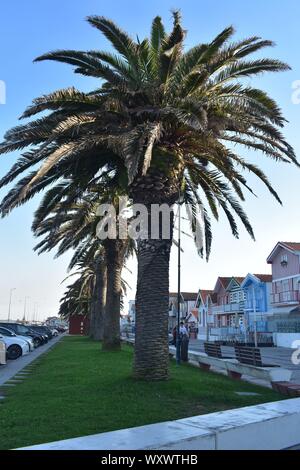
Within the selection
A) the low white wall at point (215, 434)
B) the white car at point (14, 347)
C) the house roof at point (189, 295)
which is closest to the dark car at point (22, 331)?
the white car at point (14, 347)

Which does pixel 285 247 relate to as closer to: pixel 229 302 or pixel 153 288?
pixel 229 302

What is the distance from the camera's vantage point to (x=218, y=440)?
5242 millimetres

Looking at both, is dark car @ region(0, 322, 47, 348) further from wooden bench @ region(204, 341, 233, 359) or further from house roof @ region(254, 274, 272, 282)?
house roof @ region(254, 274, 272, 282)

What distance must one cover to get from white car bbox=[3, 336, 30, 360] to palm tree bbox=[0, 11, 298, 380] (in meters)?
14.5

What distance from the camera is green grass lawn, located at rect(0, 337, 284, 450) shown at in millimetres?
7348

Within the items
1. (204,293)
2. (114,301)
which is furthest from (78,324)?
(114,301)

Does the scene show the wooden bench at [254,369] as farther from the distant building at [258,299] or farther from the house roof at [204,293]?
the house roof at [204,293]

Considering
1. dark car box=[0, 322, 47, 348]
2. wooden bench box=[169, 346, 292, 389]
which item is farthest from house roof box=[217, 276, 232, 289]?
wooden bench box=[169, 346, 292, 389]

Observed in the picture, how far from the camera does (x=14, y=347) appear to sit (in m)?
26.1

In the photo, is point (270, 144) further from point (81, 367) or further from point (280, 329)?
point (280, 329)

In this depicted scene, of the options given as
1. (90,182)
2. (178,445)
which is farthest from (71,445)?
(90,182)

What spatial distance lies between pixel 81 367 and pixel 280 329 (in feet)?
109

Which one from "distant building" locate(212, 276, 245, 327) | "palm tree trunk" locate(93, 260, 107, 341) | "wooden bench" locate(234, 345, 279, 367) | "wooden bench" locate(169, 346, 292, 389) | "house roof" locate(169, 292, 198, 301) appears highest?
"house roof" locate(169, 292, 198, 301)

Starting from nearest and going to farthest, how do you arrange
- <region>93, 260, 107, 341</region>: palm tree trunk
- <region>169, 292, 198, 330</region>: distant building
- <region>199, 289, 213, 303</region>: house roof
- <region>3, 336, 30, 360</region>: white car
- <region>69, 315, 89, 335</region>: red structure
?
1. <region>3, 336, 30, 360</region>: white car
2. <region>93, 260, 107, 341</region>: palm tree trunk
3. <region>69, 315, 89, 335</region>: red structure
4. <region>199, 289, 213, 303</region>: house roof
5. <region>169, 292, 198, 330</region>: distant building
